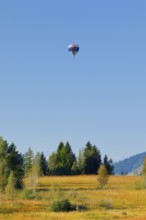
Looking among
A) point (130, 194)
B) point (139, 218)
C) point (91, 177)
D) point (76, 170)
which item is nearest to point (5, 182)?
point (130, 194)

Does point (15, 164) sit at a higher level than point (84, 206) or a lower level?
higher

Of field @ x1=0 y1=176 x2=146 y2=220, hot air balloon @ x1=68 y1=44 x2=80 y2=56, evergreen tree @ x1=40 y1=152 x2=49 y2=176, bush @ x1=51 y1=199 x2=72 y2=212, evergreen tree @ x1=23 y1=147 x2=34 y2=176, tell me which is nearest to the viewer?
field @ x1=0 y1=176 x2=146 y2=220

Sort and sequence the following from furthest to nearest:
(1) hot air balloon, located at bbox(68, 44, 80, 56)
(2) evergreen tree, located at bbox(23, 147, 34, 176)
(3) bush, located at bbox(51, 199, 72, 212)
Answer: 1. (2) evergreen tree, located at bbox(23, 147, 34, 176)
2. (1) hot air balloon, located at bbox(68, 44, 80, 56)
3. (3) bush, located at bbox(51, 199, 72, 212)

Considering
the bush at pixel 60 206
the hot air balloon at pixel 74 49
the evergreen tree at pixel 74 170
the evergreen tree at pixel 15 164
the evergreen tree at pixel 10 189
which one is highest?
the hot air balloon at pixel 74 49

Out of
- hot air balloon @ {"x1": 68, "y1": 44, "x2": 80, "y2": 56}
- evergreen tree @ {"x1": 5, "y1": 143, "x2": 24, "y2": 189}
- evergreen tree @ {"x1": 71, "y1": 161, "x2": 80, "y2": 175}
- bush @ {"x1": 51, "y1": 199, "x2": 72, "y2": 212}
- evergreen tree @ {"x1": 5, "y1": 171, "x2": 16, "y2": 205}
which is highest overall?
hot air balloon @ {"x1": 68, "y1": 44, "x2": 80, "y2": 56}

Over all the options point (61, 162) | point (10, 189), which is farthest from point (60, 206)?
point (61, 162)

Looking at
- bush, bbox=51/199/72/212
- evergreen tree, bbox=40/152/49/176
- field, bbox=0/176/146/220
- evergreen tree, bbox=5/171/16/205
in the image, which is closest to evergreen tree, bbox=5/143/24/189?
field, bbox=0/176/146/220

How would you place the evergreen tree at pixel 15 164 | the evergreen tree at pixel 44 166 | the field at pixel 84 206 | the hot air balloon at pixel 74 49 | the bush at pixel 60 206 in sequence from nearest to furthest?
the field at pixel 84 206
the bush at pixel 60 206
the hot air balloon at pixel 74 49
the evergreen tree at pixel 15 164
the evergreen tree at pixel 44 166

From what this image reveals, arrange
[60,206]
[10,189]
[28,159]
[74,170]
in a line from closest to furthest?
[60,206] < [10,189] < [28,159] < [74,170]

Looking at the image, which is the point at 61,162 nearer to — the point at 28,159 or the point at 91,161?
the point at 91,161

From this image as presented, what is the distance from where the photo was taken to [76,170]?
133000mm

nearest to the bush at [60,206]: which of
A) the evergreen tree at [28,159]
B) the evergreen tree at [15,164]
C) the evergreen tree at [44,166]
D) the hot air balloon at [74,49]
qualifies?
the evergreen tree at [15,164]

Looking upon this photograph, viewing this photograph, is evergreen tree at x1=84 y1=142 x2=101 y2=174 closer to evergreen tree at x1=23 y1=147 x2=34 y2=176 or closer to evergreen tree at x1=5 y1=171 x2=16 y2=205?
evergreen tree at x1=23 y1=147 x2=34 y2=176

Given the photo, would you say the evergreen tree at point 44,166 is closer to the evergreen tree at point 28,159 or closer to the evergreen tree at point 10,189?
Answer: the evergreen tree at point 28,159
